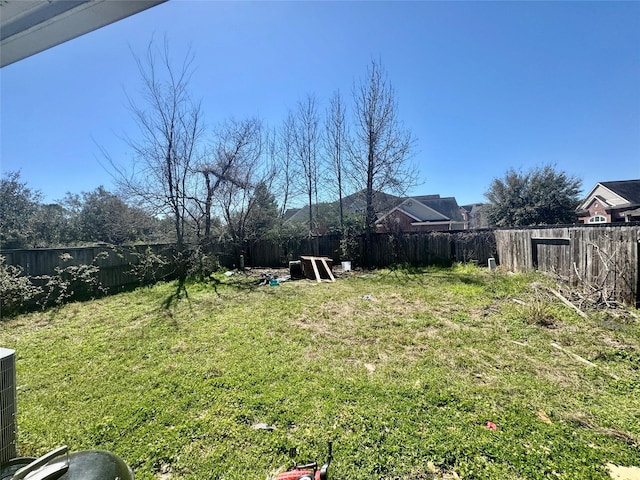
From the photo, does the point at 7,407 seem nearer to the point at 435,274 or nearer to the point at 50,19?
the point at 50,19

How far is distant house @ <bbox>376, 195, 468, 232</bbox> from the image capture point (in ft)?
40.6

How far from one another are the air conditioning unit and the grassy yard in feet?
2.16

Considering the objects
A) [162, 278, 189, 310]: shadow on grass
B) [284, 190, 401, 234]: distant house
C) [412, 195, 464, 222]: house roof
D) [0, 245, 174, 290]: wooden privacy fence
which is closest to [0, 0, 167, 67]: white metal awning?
[162, 278, 189, 310]: shadow on grass

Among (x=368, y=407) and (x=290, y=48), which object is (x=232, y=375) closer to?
(x=368, y=407)

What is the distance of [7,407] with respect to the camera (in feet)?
4.53

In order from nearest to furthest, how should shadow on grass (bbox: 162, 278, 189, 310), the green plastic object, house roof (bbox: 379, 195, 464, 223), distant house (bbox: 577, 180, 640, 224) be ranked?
the green plastic object, shadow on grass (bbox: 162, 278, 189, 310), distant house (bbox: 577, 180, 640, 224), house roof (bbox: 379, 195, 464, 223)

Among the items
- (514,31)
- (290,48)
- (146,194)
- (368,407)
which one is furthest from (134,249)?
(514,31)

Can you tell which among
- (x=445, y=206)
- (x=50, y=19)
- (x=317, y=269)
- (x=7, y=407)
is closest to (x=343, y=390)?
(x=7, y=407)

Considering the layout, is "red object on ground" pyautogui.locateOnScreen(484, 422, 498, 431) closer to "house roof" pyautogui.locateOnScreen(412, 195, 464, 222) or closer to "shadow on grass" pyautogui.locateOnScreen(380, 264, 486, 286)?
"shadow on grass" pyautogui.locateOnScreen(380, 264, 486, 286)

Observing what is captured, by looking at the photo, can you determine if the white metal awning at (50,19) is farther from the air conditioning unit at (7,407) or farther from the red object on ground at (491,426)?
the red object on ground at (491,426)

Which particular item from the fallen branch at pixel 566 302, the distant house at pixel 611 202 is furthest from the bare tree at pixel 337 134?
the distant house at pixel 611 202

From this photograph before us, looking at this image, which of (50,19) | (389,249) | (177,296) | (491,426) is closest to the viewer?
(50,19)

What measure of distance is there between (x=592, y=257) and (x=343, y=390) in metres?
5.76

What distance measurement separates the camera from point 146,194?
354 inches
